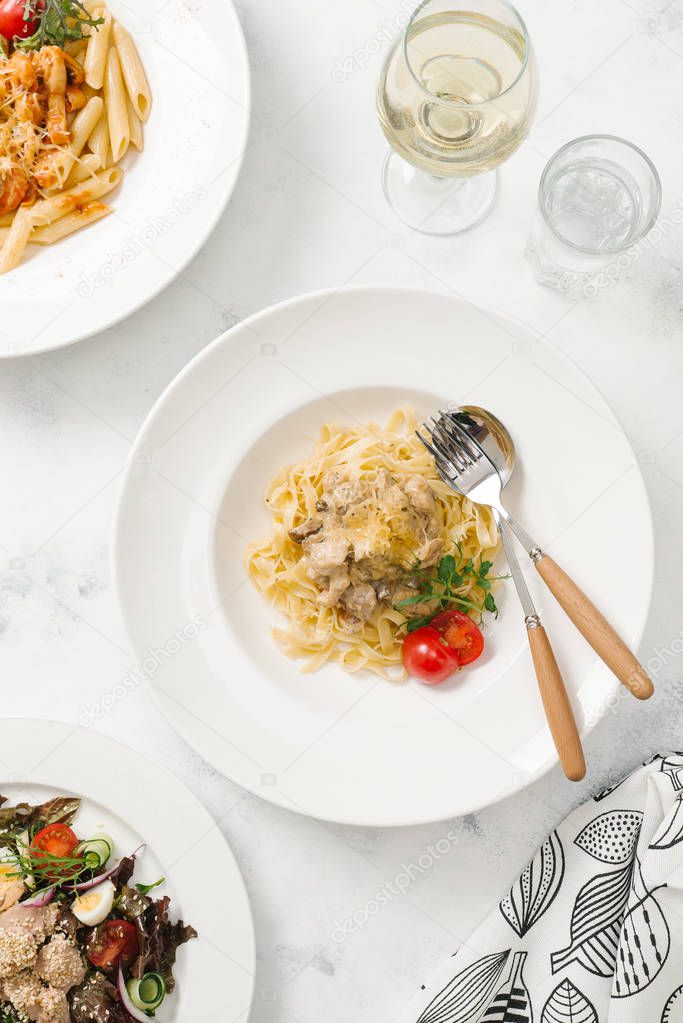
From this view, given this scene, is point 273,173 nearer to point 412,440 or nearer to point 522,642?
point 412,440

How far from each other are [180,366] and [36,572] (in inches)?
35.9

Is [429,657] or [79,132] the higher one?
[79,132]

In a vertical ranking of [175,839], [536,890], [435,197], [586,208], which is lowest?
[175,839]

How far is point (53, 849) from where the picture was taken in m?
2.97

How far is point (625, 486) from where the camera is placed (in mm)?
2773

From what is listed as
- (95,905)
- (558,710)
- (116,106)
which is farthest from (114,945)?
(116,106)

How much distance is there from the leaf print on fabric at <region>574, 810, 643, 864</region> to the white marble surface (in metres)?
0.12

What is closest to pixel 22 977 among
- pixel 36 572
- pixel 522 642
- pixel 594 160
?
pixel 36 572

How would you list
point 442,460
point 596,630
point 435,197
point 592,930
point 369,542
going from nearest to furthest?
point 596,630 < point 369,542 < point 442,460 < point 592,930 < point 435,197

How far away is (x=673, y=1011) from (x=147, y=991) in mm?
1754

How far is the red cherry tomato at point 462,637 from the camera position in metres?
2.87

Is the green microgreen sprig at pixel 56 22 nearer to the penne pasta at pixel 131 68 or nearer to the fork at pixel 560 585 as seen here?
the penne pasta at pixel 131 68

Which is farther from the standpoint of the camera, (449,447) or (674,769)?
(674,769)

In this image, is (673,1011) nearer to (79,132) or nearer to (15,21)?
(79,132)
